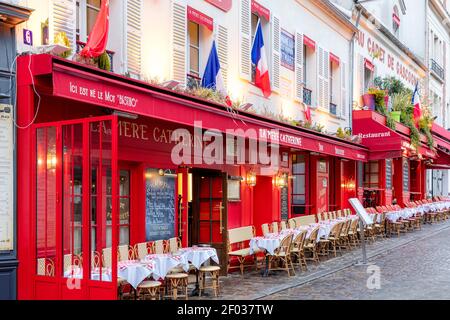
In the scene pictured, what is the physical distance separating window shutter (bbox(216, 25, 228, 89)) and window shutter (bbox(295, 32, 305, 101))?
158 inches

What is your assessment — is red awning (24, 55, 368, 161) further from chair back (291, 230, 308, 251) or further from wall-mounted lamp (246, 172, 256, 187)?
chair back (291, 230, 308, 251)

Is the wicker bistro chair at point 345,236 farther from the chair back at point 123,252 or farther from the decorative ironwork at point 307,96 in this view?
the chair back at point 123,252

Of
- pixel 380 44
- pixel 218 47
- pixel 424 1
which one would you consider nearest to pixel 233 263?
pixel 218 47

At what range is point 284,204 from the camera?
50.5ft

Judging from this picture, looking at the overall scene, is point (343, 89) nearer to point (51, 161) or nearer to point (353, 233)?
point (353, 233)

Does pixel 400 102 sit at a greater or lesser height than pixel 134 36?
greater

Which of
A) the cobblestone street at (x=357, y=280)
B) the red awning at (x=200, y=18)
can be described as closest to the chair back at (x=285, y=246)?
the cobblestone street at (x=357, y=280)

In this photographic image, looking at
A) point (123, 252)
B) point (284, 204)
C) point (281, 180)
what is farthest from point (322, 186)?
point (123, 252)

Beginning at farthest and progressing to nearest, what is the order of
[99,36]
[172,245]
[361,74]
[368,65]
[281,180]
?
[368,65]
[361,74]
[281,180]
[172,245]
[99,36]

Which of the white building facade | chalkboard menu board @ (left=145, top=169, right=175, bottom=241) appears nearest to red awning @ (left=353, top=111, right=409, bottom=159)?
the white building facade

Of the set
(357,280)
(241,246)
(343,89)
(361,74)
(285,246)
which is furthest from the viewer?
(361,74)

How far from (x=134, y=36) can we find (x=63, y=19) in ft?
5.50

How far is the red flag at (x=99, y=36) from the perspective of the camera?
7992 millimetres

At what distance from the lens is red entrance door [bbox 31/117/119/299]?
A: 6.95m
